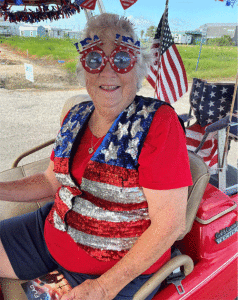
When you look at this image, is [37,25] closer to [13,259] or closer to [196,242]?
[13,259]

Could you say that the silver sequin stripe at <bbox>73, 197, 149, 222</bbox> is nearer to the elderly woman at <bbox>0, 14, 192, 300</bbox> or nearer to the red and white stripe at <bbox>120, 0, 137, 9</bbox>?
the elderly woman at <bbox>0, 14, 192, 300</bbox>

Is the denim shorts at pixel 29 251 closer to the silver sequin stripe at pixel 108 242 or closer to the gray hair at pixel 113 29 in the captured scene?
the silver sequin stripe at pixel 108 242

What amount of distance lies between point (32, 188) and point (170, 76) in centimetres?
191

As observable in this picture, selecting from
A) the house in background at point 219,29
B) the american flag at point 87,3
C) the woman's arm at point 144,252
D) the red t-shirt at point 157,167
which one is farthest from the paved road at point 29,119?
the woman's arm at point 144,252

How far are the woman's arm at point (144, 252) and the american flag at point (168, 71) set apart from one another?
174 centimetres

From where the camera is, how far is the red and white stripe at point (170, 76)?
2.70m

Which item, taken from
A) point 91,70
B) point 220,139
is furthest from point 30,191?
point 220,139

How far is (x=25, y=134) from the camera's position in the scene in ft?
14.5

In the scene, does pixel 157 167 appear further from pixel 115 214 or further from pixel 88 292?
pixel 88 292

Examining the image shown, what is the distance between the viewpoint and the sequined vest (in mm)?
1111

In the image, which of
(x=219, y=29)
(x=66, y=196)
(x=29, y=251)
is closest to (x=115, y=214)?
(x=66, y=196)

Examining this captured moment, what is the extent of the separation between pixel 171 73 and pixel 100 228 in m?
2.09

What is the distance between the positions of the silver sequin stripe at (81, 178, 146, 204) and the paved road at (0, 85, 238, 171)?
2.82m

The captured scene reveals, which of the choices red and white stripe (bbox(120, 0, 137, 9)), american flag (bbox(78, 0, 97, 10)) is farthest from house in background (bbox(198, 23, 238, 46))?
american flag (bbox(78, 0, 97, 10))
